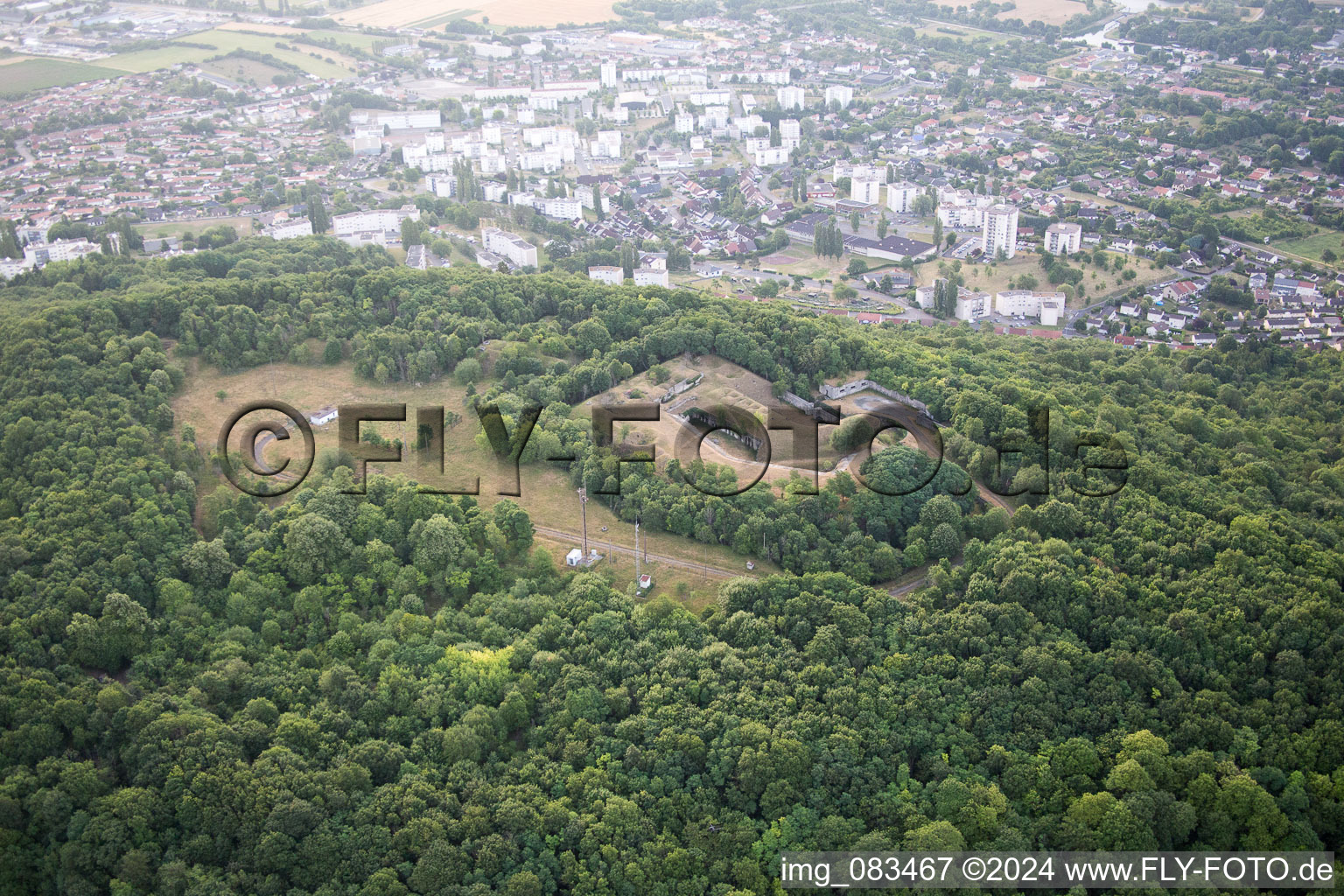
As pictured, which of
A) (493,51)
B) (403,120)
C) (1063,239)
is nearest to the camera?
(1063,239)

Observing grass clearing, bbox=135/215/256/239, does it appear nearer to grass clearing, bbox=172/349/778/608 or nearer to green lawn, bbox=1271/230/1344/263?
grass clearing, bbox=172/349/778/608

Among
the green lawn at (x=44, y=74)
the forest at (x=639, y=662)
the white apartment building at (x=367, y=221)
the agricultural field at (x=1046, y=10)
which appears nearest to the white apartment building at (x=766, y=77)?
the agricultural field at (x=1046, y=10)

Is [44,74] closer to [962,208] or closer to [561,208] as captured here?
[561,208]

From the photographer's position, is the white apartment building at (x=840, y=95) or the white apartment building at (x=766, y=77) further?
the white apartment building at (x=766, y=77)

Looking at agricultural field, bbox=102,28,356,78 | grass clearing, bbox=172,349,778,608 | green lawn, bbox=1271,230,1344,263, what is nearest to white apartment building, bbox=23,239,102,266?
grass clearing, bbox=172,349,778,608

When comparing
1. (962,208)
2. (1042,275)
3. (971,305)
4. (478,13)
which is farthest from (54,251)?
(478,13)

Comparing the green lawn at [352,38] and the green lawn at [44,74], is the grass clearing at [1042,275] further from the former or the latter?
the green lawn at [44,74]
